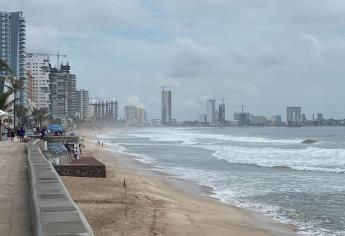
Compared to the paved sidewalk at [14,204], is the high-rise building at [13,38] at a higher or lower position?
higher

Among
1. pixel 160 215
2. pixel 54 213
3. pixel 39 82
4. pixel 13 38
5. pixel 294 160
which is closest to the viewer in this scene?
pixel 54 213

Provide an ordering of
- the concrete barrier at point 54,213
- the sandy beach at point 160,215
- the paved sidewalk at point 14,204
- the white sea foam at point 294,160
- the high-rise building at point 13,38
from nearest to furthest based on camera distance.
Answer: the concrete barrier at point 54,213 < the paved sidewalk at point 14,204 < the sandy beach at point 160,215 < the white sea foam at point 294,160 < the high-rise building at point 13,38

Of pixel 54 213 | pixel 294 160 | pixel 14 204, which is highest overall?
pixel 54 213

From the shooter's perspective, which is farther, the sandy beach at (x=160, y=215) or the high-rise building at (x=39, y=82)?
the high-rise building at (x=39, y=82)

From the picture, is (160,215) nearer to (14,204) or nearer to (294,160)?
(14,204)

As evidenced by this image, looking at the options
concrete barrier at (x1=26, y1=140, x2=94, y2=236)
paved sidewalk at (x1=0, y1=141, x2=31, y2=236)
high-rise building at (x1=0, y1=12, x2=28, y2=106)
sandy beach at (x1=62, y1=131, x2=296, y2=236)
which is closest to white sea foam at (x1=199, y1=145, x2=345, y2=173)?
sandy beach at (x1=62, y1=131, x2=296, y2=236)

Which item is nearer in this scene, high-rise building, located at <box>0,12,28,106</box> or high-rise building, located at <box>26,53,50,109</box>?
high-rise building, located at <box>0,12,28,106</box>

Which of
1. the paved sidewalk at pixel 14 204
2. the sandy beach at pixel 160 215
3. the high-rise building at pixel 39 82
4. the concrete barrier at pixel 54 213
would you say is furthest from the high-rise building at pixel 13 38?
the concrete barrier at pixel 54 213

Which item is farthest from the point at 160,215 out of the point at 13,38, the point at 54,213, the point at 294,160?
the point at 13,38

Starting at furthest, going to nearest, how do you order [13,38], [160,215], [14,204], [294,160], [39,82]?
1. [39,82]
2. [13,38]
3. [294,160]
4. [160,215]
5. [14,204]

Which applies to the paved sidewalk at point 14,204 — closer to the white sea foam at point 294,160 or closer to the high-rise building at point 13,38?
the white sea foam at point 294,160

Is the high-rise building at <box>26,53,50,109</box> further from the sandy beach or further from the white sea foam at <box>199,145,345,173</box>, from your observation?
the sandy beach

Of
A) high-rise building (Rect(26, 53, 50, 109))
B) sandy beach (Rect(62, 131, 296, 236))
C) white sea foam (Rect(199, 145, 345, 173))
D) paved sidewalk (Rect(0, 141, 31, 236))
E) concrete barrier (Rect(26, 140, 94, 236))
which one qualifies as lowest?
white sea foam (Rect(199, 145, 345, 173))

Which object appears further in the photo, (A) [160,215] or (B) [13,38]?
(B) [13,38]
